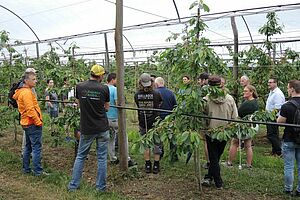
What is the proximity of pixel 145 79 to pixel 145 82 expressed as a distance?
0.06 metres

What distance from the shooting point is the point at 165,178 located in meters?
5.86

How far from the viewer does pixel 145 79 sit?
6.07 metres

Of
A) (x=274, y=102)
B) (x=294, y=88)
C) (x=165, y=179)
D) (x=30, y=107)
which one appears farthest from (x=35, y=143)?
(x=274, y=102)

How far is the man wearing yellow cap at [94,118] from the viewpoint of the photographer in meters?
5.12

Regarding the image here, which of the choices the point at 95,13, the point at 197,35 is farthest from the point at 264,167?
the point at 95,13

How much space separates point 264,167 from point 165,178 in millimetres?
1896

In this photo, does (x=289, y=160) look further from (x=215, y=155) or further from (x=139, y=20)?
(x=139, y=20)

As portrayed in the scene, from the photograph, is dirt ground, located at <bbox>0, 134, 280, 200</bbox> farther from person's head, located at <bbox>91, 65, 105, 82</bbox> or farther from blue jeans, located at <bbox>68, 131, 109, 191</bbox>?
person's head, located at <bbox>91, 65, 105, 82</bbox>

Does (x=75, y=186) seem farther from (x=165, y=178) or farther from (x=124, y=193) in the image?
(x=165, y=178)

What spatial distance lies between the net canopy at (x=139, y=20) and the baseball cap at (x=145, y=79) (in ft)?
10.0

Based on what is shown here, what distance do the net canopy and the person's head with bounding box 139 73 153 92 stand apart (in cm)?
305

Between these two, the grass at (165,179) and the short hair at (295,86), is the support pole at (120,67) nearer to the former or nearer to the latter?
the grass at (165,179)

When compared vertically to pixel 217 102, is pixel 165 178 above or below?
below

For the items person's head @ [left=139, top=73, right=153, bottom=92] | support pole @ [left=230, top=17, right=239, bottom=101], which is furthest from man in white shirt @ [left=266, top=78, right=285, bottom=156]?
person's head @ [left=139, top=73, right=153, bottom=92]
